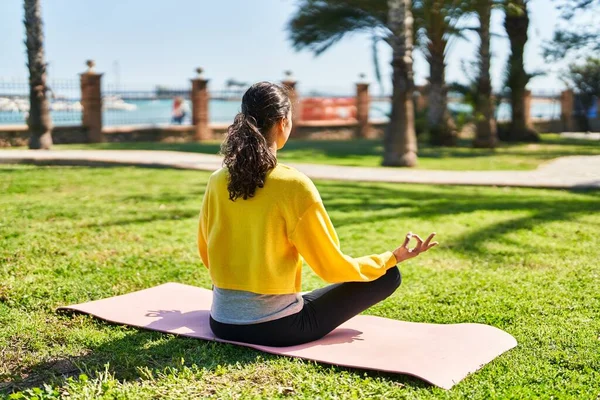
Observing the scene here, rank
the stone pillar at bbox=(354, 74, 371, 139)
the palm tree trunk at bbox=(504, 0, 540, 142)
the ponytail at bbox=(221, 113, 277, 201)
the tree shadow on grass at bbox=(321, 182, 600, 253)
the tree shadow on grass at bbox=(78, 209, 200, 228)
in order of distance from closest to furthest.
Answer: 1. the ponytail at bbox=(221, 113, 277, 201)
2. the tree shadow on grass at bbox=(78, 209, 200, 228)
3. the tree shadow on grass at bbox=(321, 182, 600, 253)
4. the palm tree trunk at bbox=(504, 0, 540, 142)
5. the stone pillar at bbox=(354, 74, 371, 139)

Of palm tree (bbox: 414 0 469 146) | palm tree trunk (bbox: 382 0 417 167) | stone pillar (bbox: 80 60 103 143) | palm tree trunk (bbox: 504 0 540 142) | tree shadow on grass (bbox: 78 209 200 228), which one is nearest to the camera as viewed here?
tree shadow on grass (bbox: 78 209 200 228)

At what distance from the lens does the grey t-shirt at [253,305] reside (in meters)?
4.26

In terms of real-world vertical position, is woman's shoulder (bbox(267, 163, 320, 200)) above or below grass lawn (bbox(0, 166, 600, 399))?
above

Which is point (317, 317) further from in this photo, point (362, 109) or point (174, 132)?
point (362, 109)

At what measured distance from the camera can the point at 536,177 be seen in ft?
42.7

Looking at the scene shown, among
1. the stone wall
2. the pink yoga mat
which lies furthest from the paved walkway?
the pink yoga mat

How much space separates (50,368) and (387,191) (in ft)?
25.0

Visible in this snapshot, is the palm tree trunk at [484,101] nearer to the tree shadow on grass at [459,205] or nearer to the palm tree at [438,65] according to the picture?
the palm tree at [438,65]

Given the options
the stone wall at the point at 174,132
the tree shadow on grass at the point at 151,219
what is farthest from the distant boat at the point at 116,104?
the tree shadow on grass at the point at 151,219

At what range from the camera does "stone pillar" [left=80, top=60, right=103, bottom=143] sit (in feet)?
76.7

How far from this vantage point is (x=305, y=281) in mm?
6598

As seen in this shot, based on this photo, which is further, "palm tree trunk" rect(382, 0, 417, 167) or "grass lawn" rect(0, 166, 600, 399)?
"palm tree trunk" rect(382, 0, 417, 167)

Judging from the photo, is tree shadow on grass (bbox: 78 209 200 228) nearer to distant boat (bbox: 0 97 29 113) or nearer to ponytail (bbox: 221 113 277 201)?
ponytail (bbox: 221 113 277 201)

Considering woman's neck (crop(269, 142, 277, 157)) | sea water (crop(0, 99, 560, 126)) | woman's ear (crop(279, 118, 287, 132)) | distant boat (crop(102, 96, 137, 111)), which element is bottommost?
woman's neck (crop(269, 142, 277, 157))
